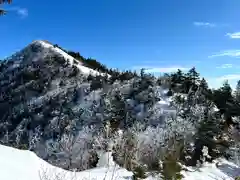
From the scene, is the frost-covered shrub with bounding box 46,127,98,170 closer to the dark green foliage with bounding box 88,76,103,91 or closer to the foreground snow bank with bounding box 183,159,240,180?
the dark green foliage with bounding box 88,76,103,91

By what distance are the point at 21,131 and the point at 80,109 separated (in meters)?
21.3

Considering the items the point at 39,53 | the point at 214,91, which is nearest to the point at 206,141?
the point at 214,91

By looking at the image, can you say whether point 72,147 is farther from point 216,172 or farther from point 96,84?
point 96,84

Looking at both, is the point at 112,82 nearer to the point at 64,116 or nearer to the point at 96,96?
the point at 96,96

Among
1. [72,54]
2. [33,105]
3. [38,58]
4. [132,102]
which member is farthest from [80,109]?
[72,54]

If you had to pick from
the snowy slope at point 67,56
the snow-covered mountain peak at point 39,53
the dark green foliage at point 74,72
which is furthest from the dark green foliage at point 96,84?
the snow-covered mountain peak at point 39,53

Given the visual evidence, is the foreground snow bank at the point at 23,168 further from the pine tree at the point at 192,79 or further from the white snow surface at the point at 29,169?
the pine tree at the point at 192,79

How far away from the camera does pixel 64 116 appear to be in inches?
3871

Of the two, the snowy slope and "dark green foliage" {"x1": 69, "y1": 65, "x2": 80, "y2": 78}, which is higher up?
the snowy slope

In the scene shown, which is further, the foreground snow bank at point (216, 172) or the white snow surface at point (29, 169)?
the foreground snow bank at point (216, 172)

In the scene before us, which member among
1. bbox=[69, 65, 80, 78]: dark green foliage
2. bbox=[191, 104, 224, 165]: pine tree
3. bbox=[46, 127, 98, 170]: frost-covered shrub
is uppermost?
bbox=[69, 65, 80, 78]: dark green foliage

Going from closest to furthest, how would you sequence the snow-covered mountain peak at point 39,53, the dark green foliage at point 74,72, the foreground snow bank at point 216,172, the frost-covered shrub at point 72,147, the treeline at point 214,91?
1. the foreground snow bank at point 216,172
2. the treeline at point 214,91
3. the frost-covered shrub at point 72,147
4. the dark green foliage at point 74,72
5. the snow-covered mountain peak at point 39,53

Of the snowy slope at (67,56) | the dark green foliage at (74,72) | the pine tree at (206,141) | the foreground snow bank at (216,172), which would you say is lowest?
the foreground snow bank at (216,172)

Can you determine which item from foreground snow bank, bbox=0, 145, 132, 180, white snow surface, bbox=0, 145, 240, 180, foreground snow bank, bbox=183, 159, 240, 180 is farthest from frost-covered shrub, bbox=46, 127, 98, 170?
foreground snow bank, bbox=0, 145, 132, 180
